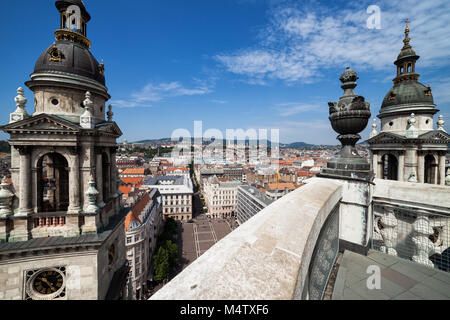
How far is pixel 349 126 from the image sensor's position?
4.77 metres

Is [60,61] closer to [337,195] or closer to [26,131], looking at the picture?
[26,131]

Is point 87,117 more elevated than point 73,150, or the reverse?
point 87,117

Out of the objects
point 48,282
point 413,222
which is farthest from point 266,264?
point 48,282

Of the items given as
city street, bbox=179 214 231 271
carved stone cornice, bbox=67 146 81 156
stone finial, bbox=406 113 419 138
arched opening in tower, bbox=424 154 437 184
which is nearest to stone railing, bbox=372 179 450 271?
carved stone cornice, bbox=67 146 81 156

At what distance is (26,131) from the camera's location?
869cm

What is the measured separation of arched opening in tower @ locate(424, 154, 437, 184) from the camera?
53.7 feet

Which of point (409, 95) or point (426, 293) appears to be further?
point (409, 95)

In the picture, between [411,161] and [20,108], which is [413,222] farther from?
[411,161]

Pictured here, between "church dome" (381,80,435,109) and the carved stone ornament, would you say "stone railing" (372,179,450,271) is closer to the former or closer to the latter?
the carved stone ornament

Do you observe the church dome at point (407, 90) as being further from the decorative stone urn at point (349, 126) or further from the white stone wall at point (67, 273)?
the white stone wall at point (67, 273)

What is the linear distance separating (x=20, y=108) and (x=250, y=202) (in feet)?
157
